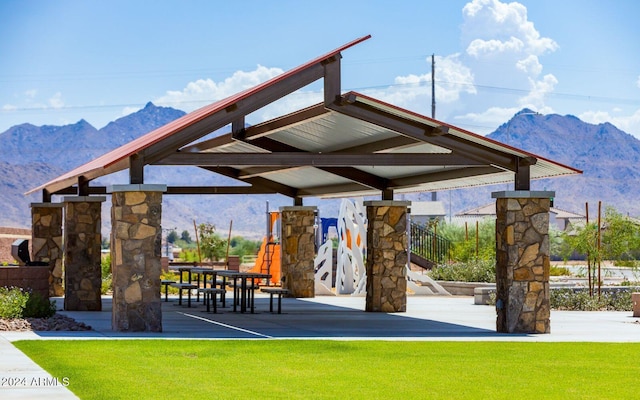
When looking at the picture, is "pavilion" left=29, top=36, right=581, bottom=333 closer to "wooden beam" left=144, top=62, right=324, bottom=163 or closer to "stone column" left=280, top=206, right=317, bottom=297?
"wooden beam" left=144, top=62, right=324, bottom=163

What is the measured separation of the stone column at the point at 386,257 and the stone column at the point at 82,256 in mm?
5678

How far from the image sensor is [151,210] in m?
17.4

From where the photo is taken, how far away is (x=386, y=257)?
2377 centimetres

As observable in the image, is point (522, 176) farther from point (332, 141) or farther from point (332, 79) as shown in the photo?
point (332, 141)

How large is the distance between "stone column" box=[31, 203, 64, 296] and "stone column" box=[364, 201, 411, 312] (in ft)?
27.0

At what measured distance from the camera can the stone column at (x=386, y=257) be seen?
23.8 m

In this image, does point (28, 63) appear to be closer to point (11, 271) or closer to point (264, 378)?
point (11, 271)

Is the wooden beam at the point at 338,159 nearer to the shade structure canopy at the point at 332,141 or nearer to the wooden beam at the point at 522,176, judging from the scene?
the shade structure canopy at the point at 332,141

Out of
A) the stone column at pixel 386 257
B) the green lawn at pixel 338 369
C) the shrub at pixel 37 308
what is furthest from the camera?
the stone column at pixel 386 257

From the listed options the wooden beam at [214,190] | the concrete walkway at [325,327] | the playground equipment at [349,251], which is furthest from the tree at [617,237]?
the wooden beam at [214,190]

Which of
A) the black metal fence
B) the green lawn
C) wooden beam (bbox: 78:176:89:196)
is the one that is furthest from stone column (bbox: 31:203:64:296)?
the black metal fence

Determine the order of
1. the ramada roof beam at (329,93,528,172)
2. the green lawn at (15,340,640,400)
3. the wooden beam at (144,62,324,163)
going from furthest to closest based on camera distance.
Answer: the ramada roof beam at (329,93,528,172) → the wooden beam at (144,62,324,163) → the green lawn at (15,340,640,400)

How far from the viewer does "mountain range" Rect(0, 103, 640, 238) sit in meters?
134

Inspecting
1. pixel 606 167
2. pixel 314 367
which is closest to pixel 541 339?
pixel 314 367
